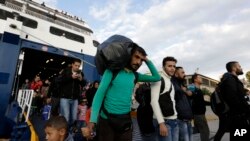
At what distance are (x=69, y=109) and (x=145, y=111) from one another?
2.15 metres

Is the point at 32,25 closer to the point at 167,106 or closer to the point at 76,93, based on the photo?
the point at 76,93

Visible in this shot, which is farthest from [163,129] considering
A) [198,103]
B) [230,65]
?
[198,103]

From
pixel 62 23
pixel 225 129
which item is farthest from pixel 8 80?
pixel 225 129

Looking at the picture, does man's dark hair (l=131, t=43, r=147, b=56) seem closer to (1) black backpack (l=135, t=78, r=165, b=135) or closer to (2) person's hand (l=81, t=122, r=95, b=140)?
(1) black backpack (l=135, t=78, r=165, b=135)

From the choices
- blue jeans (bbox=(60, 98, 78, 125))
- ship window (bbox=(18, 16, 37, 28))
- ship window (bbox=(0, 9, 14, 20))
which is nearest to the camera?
blue jeans (bbox=(60, 98, 78, 125))

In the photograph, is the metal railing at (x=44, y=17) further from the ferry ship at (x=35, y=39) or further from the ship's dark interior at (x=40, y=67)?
the ship's dark interior at (x=40, y=67)

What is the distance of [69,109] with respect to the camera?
478 centimetres

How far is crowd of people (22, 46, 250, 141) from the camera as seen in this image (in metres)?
2.33

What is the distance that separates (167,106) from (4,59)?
458 cm

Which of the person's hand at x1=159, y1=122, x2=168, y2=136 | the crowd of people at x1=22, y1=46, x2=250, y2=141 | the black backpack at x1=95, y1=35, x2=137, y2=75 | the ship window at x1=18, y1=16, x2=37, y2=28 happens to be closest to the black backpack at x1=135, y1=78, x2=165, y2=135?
the crowd of people at x1=22, y1=46, x2=250, y2=141

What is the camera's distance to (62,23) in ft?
30.6

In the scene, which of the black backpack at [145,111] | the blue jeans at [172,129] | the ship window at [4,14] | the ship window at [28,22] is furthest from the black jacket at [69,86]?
the ship window at [4,14]

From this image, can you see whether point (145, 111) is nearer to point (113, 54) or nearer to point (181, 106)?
point (181, 106)

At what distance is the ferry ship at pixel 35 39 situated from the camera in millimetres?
6055
